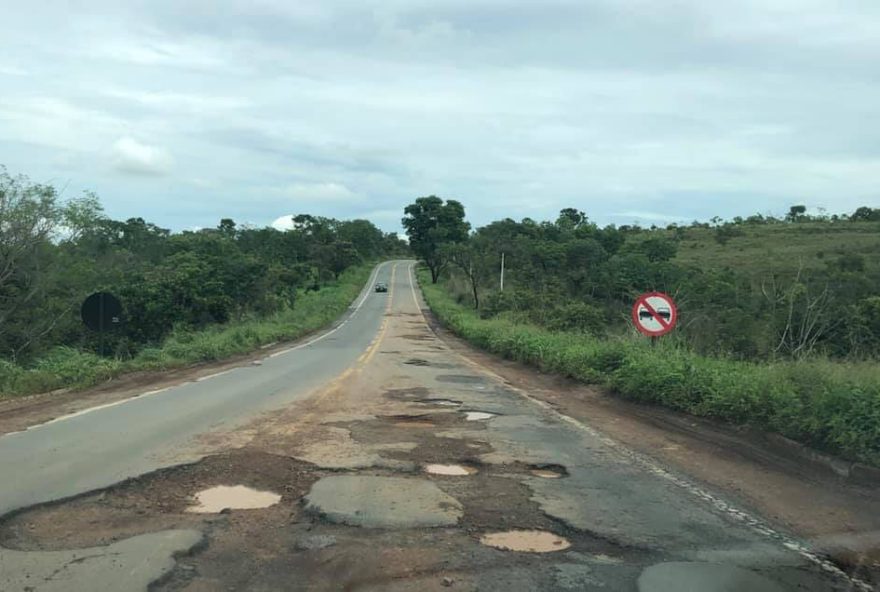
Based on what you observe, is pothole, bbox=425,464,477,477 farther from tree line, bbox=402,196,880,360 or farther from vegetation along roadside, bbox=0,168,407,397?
vegetation along roadside, bbox=0,168,407,397

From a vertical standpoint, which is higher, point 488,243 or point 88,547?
point 488,243

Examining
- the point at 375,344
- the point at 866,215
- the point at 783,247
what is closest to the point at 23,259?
the point at 375,344

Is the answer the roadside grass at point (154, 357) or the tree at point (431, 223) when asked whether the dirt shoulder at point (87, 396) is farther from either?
the tree at point (431, 223)

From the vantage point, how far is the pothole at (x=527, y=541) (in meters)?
4.89

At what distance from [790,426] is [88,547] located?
7.14 meters

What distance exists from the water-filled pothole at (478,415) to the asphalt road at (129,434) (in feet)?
10.7

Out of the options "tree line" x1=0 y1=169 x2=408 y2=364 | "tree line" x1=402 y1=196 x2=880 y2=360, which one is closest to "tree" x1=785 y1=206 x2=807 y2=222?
"tree line" x1=402 y1=196 x2=880 y2=360

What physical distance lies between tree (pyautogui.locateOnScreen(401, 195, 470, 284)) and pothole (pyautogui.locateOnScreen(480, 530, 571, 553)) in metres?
99.3

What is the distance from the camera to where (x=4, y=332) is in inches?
1224

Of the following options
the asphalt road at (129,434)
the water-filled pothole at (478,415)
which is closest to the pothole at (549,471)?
the water-filled pothole at (478,415)

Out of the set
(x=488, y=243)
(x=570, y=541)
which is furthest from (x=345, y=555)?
(x=488, y=243)

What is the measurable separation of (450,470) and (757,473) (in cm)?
315

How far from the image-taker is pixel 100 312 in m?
18.0

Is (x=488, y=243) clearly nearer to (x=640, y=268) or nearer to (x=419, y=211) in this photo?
(x=640, y=268)
